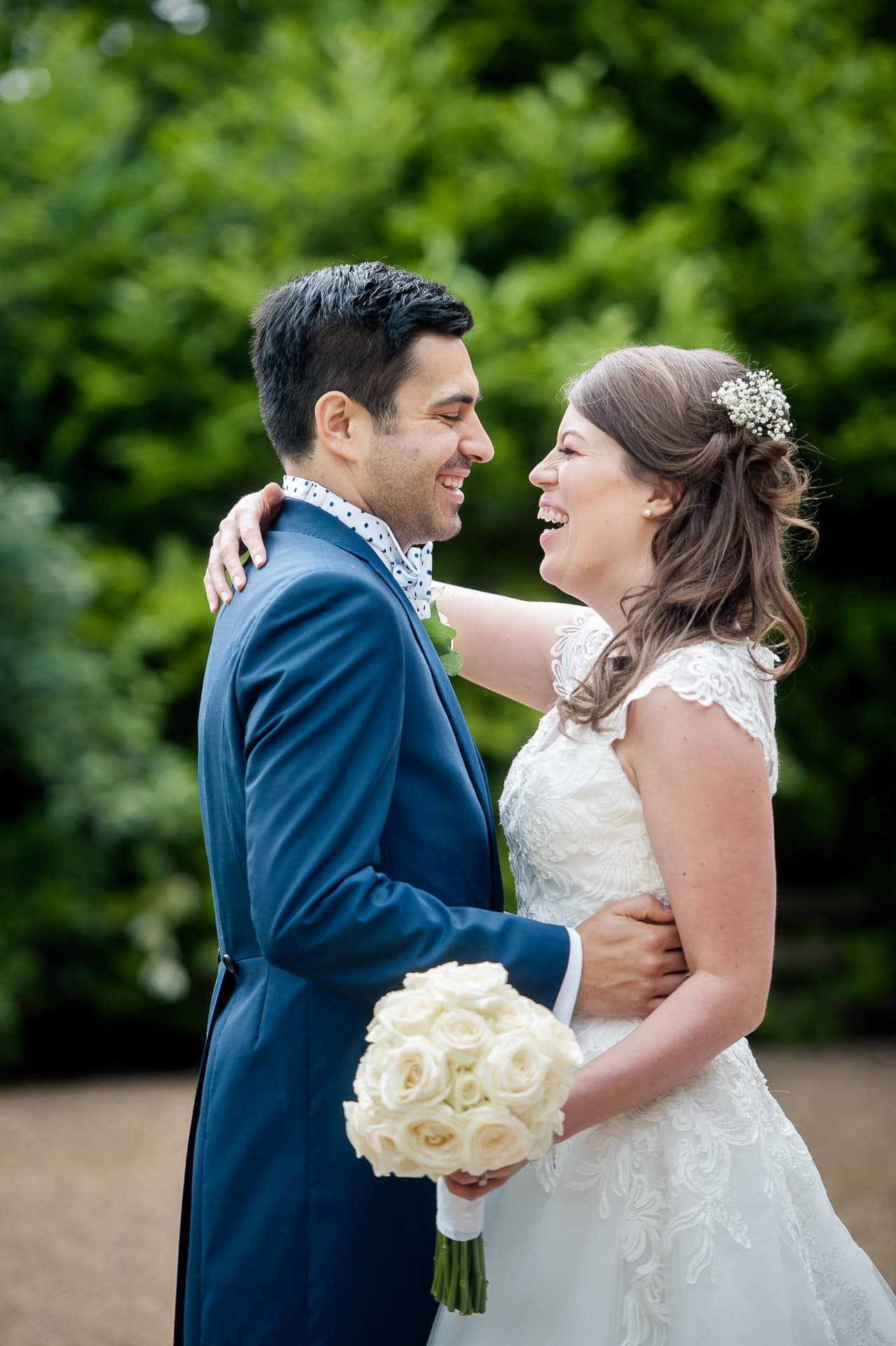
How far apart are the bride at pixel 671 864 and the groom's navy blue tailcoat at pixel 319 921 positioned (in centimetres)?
20

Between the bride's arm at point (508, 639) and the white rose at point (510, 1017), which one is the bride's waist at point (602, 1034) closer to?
the white rose at point (510, 1017)

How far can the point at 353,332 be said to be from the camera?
2.37 m

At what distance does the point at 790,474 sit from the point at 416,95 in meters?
6.76

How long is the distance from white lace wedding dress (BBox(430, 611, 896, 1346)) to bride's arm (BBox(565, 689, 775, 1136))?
0.09 meters

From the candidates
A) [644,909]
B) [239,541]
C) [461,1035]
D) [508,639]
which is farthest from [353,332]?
[461,1035]

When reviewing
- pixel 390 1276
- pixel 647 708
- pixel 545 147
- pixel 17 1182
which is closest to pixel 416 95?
pixel 545 147

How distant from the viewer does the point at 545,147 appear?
821cm

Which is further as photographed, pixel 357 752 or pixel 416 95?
pixel 416 95

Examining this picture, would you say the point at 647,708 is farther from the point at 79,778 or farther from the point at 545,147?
the point at 545,147

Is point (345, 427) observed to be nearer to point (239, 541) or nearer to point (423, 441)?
point (423, 441)

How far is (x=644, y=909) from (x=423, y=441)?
0.93 m

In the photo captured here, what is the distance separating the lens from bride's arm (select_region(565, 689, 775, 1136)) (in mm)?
2158

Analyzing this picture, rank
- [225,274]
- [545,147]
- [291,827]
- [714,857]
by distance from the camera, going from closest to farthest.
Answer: [291,827]
[714,857]
[225,274]
[545,147]

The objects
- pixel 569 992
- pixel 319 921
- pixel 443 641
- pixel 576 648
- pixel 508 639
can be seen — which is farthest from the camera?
pixel 508 639
